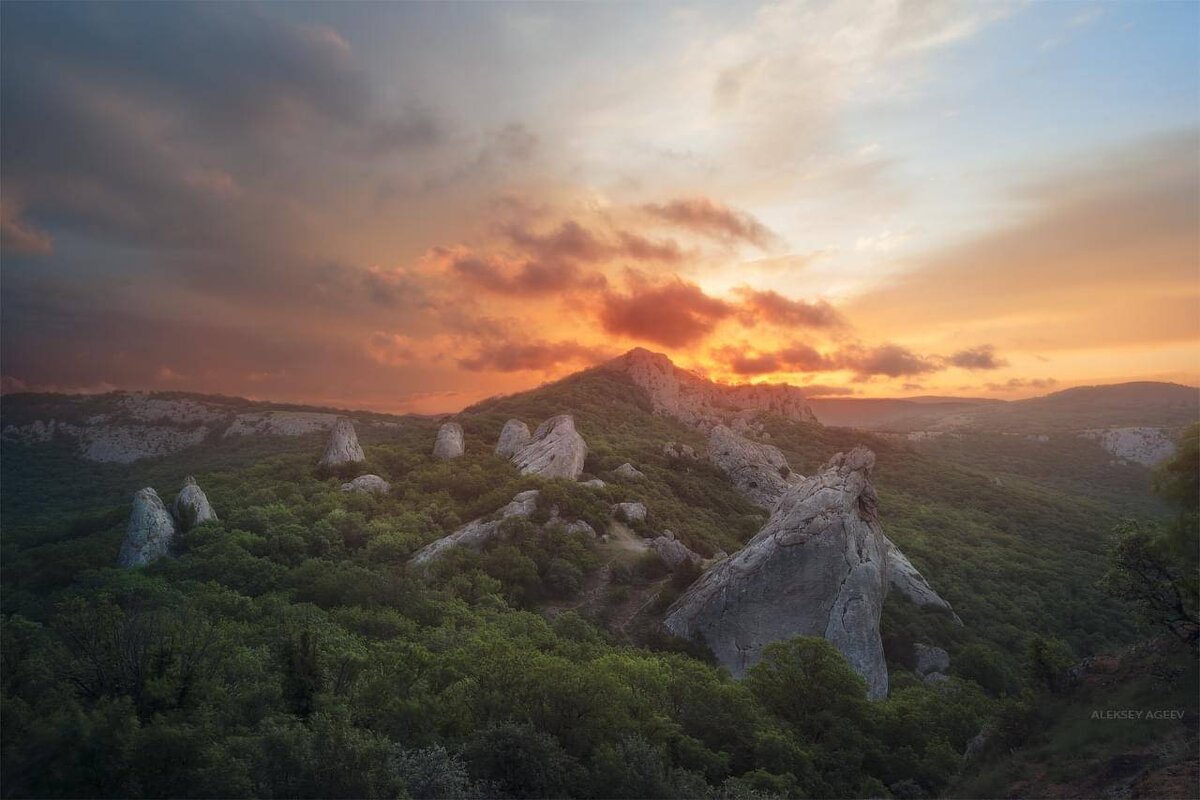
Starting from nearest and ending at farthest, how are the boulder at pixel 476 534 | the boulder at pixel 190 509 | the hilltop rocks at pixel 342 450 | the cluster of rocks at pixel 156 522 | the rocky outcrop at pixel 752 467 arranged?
the cluster of rocks at pixel 156 522
the boulder at pixel 476 534
the boulder at pixel 190 509
the hilltop rocks at pixel 342 450
the rocky outcrop at pixel 752 467

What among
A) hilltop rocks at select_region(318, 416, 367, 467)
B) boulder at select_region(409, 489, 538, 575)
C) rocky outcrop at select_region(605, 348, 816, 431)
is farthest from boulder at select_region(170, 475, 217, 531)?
rocky outcrop at select_region(605, 348, 816, 431)

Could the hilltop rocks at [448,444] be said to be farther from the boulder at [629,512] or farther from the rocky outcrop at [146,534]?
the rocky outcrop at [146,534]

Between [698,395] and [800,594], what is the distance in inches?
4896

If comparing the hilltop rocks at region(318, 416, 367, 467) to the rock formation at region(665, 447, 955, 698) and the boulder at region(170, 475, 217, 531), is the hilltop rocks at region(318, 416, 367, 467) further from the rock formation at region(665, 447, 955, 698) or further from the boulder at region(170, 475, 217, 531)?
the rock formation at region(665, 447, 955, 698)

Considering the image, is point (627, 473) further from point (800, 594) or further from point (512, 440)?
point (800, 594)

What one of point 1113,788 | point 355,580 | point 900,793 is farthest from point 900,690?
point 355,580

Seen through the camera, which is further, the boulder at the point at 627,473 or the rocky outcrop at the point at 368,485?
the boulder at the point at 627,473

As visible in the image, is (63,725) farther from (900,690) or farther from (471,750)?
(900,690)

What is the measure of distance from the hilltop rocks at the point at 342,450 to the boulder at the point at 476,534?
86.0 feet

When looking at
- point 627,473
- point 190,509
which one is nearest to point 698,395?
point 627,473

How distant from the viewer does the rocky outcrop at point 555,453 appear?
3061 inches

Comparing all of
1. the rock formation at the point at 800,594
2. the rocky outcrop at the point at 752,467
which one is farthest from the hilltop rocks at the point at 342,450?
the rocky outcrop at the point at 752,467

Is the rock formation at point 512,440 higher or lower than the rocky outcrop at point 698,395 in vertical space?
lower

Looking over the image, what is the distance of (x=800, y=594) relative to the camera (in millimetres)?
48594
